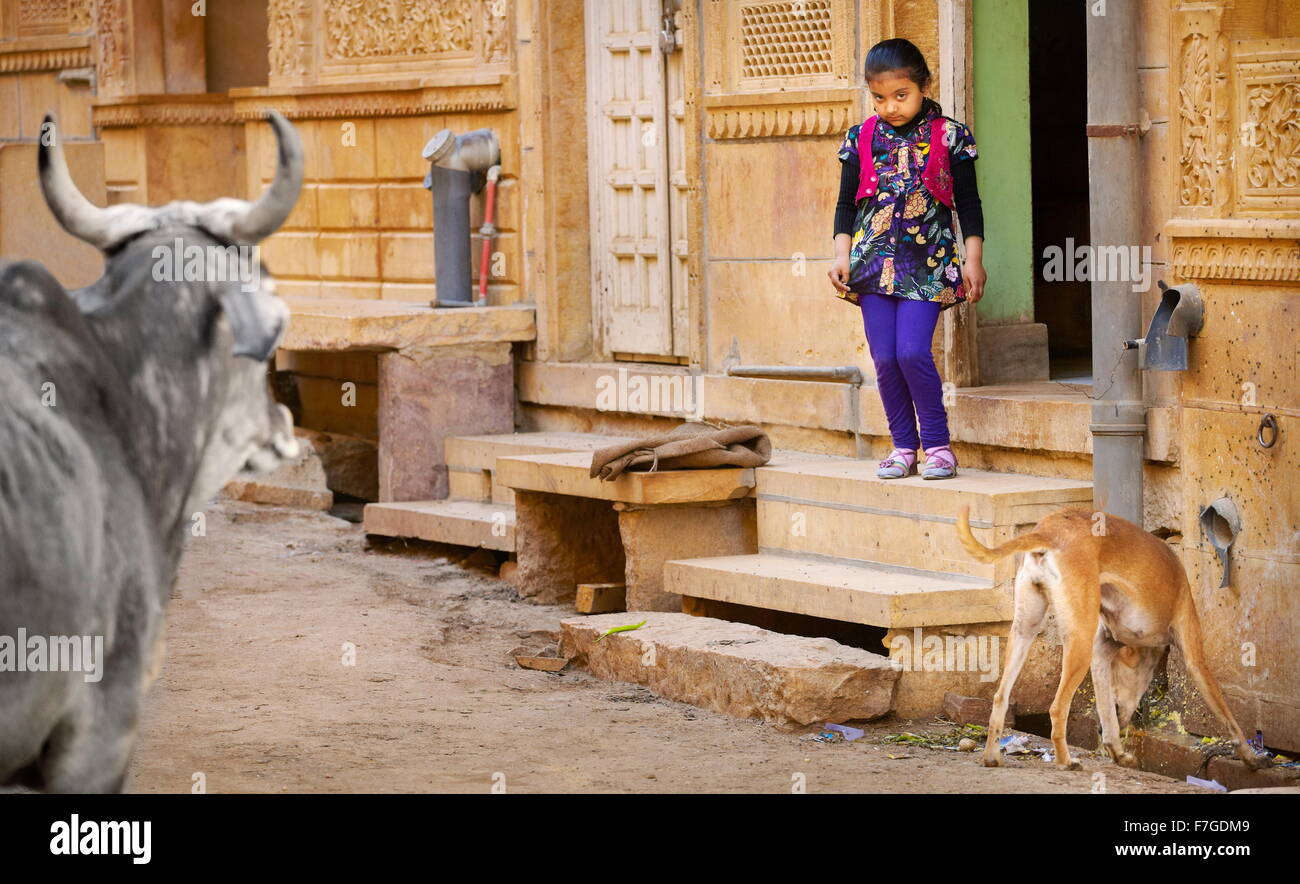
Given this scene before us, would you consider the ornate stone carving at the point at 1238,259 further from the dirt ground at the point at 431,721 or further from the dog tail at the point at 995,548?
the dirt ground at the point at 431,721

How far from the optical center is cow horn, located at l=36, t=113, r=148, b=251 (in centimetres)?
439

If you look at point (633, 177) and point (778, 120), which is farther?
point (633, 177)

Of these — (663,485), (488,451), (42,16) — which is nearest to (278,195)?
(663,485)

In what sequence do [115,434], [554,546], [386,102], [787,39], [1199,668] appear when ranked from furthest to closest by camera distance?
[386,102], [554,546], [787,39], [1199,668], [115,434]

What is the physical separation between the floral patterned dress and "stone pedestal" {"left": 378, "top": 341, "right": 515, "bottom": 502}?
408cm

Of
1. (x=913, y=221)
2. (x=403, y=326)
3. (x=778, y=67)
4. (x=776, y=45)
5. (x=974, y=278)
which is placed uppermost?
(x=776, y=45)

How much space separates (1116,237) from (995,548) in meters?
2.01

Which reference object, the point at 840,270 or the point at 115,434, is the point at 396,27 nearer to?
the point at 840,270

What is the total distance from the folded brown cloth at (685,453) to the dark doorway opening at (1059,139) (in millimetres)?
3628

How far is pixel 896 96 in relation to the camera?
8500 millimetres

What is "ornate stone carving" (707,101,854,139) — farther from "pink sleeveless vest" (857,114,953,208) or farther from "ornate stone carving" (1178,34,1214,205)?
"ornate stone carving" (1178,34,1214,205)

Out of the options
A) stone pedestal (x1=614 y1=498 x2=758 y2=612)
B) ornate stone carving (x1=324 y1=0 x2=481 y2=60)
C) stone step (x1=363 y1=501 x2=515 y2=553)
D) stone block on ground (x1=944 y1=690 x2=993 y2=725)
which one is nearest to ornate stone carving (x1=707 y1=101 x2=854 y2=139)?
stone pedestal (x1=614 y1=498 x2=758 y2=612)
